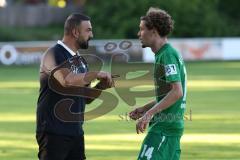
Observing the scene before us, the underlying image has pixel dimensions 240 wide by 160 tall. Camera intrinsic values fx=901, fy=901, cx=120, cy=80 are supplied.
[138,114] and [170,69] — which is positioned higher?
[170,69]

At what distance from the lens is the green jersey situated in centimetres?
854

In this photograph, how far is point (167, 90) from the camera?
28.3 ft

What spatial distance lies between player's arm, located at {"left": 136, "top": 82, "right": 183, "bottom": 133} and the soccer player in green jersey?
2 centimetres

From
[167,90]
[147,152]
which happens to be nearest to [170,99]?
[167,90]

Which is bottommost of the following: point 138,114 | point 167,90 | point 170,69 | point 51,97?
point 138,114

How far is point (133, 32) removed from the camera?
62.1 m

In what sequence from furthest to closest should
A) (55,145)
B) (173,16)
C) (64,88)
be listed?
(173,16)
(55,145)
(64,88)

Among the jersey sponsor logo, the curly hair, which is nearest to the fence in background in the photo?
the curly hair

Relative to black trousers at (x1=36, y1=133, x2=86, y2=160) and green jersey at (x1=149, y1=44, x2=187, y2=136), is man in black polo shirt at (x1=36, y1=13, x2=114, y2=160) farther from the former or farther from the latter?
green jersey at (x1=149, y1=44, x2=187, y2=136)

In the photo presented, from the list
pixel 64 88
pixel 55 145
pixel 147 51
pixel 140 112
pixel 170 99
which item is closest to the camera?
pixel 170 99

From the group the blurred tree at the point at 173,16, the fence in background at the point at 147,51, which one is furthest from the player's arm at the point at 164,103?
the blurred tree at the point at 173,16

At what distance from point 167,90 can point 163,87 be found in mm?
77

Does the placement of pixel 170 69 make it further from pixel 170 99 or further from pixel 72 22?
pixel 72 22

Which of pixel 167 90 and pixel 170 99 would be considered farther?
pixel 167 90
